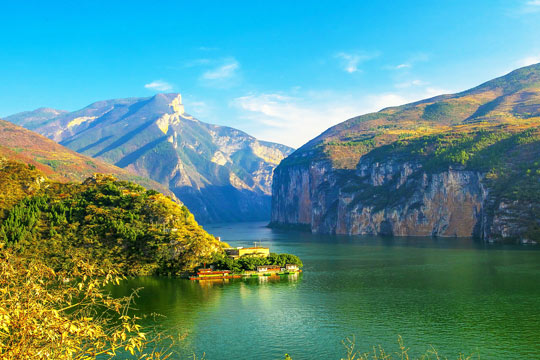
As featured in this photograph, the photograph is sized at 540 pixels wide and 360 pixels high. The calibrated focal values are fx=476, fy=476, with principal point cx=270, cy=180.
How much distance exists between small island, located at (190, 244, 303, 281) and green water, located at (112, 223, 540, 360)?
439 cm

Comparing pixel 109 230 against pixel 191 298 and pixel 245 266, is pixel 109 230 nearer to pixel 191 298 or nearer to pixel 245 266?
pixel 245 266

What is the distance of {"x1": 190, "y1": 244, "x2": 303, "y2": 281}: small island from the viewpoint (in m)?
97.6

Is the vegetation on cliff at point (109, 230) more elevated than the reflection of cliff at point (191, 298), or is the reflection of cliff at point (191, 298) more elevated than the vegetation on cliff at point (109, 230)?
the vegetation on cliff at point (109, 230)

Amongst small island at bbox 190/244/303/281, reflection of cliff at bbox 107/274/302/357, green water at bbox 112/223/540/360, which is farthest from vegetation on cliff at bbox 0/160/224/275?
green water at bbox 112/223/540/360

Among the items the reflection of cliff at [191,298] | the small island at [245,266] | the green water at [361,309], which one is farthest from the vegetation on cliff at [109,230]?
the green water at [361,309]

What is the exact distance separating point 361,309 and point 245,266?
40074 mm

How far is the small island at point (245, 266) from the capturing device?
3841 inches

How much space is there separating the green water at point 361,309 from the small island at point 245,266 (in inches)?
173

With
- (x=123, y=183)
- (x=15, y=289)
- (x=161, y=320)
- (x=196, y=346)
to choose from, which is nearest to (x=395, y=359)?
(x=196, y=346)

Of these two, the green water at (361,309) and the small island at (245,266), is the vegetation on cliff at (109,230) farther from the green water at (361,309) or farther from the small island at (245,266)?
the green water at (361,309)

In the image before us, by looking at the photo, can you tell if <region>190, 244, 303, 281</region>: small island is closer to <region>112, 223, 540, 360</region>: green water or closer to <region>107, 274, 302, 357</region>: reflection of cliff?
<region>107, 274, 302, 357</region>: reflection of cliff

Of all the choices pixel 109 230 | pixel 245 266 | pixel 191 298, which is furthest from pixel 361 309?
pixel 109 230

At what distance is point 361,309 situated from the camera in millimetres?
66188

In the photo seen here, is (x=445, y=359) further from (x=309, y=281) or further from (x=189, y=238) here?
(x=189, y=238)
